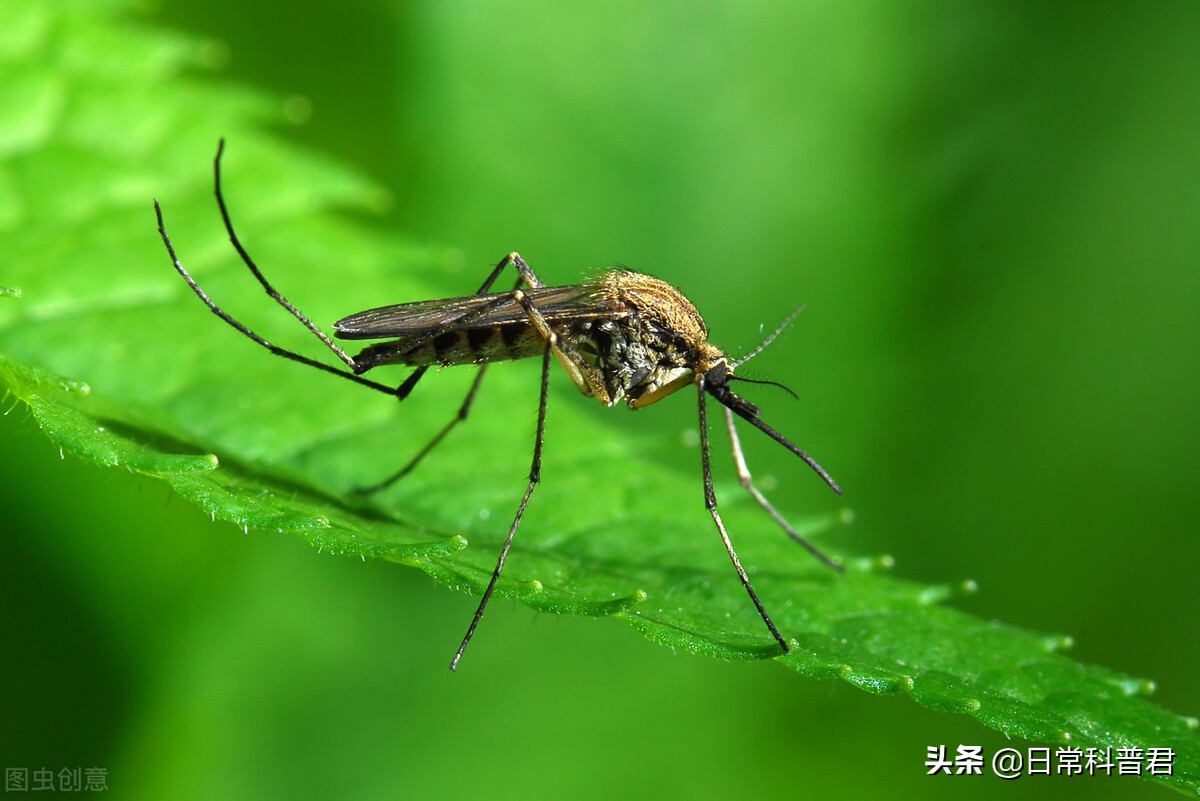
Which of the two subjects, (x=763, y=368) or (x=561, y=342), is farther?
(x=763, y=368)

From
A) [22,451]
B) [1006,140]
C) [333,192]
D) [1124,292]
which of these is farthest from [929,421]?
[22,451]

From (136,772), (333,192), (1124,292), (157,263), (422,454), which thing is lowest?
(136,772)

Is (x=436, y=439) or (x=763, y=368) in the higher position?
(x=763, y=368)

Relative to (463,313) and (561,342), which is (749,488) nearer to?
(561,342)

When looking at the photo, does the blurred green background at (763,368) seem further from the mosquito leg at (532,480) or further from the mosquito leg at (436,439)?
the mosquito leg at (532,480)

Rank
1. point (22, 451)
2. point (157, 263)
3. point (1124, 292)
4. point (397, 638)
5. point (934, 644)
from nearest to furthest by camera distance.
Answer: point (934, 644) → point (157, 263) → point (22, 451) → point (397, 638) → point (1124, 292)

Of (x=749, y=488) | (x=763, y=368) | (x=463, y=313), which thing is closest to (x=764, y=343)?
(x=763, y=368)

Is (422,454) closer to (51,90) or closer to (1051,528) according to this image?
(51,90)
